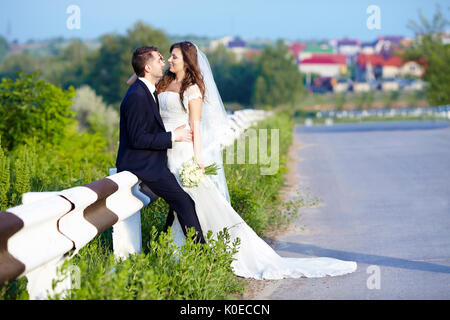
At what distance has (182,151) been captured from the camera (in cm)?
643

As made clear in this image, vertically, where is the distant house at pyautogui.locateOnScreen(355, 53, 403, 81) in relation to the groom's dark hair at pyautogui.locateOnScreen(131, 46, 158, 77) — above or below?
below

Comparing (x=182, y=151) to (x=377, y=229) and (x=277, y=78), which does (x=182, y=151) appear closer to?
(x=377, y=229)

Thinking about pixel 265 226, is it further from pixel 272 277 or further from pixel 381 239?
pixel 272 277

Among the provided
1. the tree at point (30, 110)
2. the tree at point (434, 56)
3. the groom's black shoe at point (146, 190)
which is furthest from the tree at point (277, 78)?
the groom's black shoe at point (146, 190)

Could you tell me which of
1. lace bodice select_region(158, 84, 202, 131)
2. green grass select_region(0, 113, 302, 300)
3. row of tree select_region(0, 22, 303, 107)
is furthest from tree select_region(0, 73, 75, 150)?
row of tree select_region(0, 22, 303, 107)

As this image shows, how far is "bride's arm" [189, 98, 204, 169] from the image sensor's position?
248 inches

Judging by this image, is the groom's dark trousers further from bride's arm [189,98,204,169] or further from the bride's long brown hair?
the bride's long brown hair

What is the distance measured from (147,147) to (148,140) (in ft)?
0.21

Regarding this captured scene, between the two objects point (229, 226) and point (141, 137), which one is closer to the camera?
point (141, 137)

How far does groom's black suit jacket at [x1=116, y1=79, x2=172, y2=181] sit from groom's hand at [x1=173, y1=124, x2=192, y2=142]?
16cm

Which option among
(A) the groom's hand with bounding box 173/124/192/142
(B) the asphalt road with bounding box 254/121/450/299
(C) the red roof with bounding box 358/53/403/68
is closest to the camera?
(B) the asphalt road with bounding box 254/121/450/299

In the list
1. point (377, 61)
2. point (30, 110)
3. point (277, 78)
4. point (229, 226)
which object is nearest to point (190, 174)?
point (229, 226)

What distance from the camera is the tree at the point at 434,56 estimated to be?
109ft
